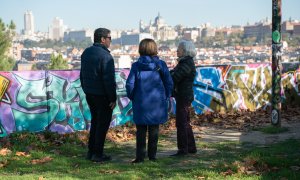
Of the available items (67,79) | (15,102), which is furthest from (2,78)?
(67,79)

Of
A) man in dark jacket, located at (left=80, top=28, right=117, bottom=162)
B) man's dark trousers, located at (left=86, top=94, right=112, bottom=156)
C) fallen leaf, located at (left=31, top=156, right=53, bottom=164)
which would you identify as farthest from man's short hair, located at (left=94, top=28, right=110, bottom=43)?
fallen leaf, located at (left=31, top=156, right=53, bottom=164)

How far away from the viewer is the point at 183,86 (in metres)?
6.68

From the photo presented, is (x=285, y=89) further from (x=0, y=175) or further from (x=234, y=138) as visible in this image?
(x=0, y=175)

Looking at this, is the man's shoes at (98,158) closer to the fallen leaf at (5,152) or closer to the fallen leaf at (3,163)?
the fallen leaf at (3,163)

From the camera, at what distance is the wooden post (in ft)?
29.6

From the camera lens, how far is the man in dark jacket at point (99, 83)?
632 cm

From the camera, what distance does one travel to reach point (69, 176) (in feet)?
18.1

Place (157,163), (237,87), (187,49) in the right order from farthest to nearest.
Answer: (237,87) < (187,49) < (157,163)

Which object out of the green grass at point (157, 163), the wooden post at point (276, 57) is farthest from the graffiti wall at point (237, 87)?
the green grass at point (157, 163)

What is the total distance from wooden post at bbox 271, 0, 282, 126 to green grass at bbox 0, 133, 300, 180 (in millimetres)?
1544

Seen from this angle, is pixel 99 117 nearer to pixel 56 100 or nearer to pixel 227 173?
pixel 227 173

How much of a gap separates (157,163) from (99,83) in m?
1.30

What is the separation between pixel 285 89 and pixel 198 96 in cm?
276

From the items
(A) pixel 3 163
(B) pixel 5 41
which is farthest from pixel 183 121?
(B) pixel 5 41
